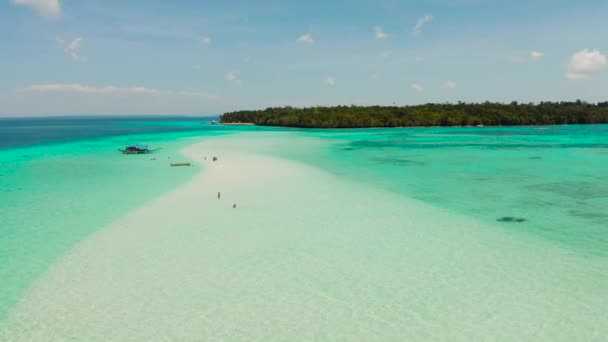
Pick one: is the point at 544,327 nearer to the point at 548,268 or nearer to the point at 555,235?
the point at 548,268

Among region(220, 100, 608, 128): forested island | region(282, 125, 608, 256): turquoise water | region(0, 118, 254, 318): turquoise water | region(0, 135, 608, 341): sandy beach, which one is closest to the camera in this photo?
region(0, 135, 608, 341): sandy beach

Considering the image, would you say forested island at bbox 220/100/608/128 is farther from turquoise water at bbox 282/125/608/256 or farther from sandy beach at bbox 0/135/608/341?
sandy beach at bbox 0/135/608/341

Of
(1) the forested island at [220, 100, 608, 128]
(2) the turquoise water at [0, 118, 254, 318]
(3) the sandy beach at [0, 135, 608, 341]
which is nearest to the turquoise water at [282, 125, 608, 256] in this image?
(3) the sandy beach at [0, 135, 608, 341]

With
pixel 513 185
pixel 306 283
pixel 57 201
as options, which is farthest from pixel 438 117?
pixel 306 283

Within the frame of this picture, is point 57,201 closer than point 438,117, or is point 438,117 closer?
point 57,201

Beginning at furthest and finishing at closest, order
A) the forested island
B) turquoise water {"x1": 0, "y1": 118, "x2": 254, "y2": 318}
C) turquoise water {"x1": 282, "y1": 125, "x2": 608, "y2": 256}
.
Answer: the forested island
turquoise water {"x1": 282, "y1": 125, "x2": 608, "y2": 256}
turquoise water {"x1": 0, "y1": 118, "x2": 254, "y2": 318}

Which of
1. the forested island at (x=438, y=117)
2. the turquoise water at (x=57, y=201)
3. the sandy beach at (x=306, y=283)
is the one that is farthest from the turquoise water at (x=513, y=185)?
the forested island at (x=438, y=117)

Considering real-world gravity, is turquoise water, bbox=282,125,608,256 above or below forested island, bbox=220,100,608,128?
below

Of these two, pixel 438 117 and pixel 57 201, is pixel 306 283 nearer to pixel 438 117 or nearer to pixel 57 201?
pixel 57 201

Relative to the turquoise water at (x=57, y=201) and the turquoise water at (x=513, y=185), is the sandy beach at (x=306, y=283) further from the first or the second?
the turquoise water at (x=513, y=185)
